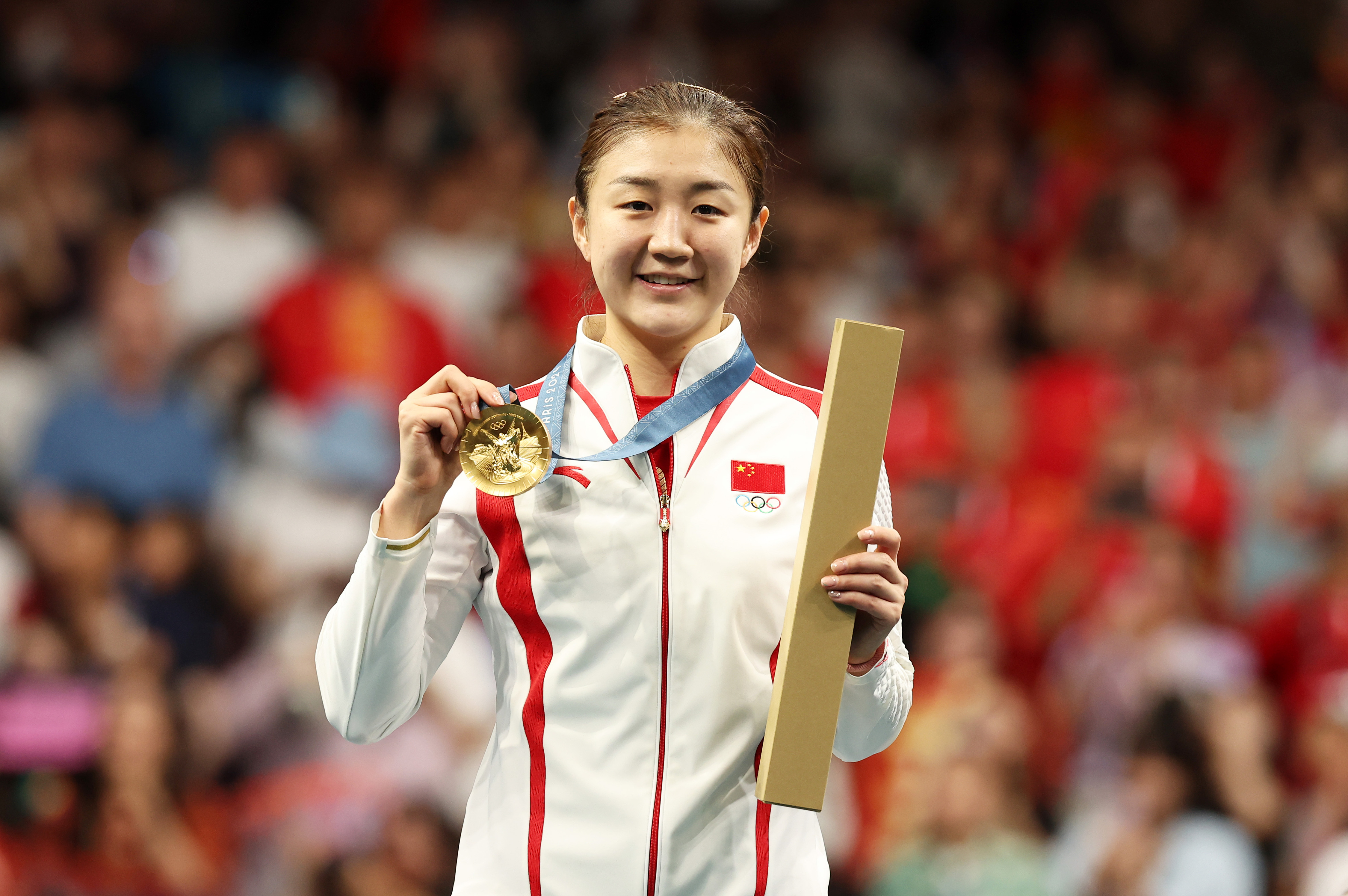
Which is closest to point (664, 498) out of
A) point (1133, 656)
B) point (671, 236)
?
point (671, 236)

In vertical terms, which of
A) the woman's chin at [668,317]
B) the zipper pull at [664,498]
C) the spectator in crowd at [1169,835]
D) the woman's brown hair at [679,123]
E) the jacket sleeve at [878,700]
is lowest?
the spectator in crowd at [1169,835]

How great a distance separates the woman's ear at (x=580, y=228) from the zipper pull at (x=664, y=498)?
0.36 metres

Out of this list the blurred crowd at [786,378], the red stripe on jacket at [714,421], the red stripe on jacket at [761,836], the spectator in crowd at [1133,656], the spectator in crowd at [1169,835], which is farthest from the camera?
the spectator in crowd at [1133,656]

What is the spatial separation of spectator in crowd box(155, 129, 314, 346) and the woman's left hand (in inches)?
195

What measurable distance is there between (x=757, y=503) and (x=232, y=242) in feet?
16.6

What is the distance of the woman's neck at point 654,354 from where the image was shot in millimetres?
2389

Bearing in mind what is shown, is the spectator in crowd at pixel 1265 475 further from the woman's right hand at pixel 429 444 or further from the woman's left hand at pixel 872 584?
the woman's right hand at pixel 429 444

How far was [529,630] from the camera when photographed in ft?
7.41

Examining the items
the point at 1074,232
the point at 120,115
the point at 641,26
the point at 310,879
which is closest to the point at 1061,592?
the point at 1074,232

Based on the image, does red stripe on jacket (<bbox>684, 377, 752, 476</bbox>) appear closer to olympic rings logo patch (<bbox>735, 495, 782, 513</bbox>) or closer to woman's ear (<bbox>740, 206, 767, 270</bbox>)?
olympic rings logo patch (<bbox>735, 495, 782, 513</bbox>)

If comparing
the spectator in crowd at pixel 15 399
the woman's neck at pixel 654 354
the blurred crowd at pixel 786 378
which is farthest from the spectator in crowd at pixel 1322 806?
the spectator in crowd at pixel 15 399

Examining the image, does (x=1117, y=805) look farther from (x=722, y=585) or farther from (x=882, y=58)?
(x=882, y=58)

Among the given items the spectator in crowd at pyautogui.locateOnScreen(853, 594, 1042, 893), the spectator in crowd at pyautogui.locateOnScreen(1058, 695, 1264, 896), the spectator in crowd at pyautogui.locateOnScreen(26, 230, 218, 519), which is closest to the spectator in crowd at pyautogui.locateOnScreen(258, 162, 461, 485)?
the spectator in crowd at pyautogui.locateOnScreen(26, 230, 218, 519)

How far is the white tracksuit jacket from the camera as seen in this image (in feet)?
7.12
